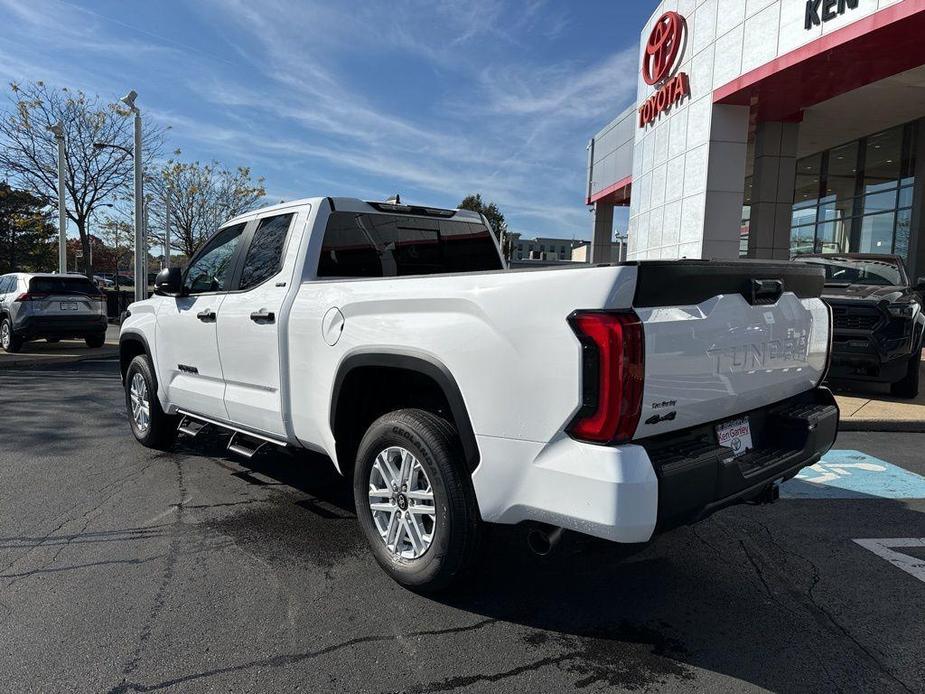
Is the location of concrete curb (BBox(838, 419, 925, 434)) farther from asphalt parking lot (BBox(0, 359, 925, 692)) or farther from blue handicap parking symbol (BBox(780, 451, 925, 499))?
asphalt parking lot (BBox(0, 359, 925, 692))

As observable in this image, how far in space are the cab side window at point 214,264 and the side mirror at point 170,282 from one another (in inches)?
3.1

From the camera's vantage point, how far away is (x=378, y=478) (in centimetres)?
329

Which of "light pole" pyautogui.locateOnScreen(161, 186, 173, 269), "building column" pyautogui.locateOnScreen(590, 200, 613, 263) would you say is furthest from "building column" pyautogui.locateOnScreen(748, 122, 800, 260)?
"light pole" pyautogui.locateOnScreen(161, 186, 173, 269)

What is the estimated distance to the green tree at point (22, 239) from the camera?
37.8m

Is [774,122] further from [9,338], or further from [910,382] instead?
[9,338]

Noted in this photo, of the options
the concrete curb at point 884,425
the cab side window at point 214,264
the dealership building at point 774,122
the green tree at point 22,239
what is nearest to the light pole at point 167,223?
the green tree at point 22,239

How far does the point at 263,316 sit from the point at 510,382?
6.55 ft

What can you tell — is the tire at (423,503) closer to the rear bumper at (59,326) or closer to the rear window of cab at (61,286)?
the rear bumper at (59,326)

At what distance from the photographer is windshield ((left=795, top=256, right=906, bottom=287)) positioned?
29.6 ft

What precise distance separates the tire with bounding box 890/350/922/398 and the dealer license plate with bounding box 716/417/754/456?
6.64m

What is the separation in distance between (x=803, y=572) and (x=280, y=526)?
2.96 metres

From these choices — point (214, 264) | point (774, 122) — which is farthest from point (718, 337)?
point (774, 122)

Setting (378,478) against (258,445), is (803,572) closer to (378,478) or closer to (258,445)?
(378,478)

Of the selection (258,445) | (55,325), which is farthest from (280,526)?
(55,325)
